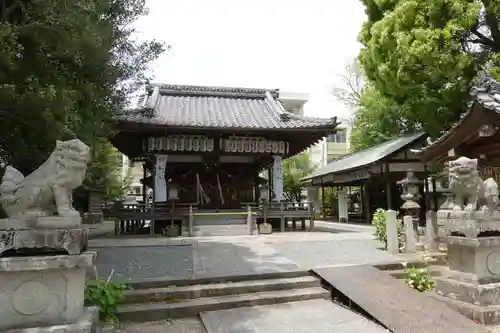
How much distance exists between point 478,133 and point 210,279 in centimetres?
659

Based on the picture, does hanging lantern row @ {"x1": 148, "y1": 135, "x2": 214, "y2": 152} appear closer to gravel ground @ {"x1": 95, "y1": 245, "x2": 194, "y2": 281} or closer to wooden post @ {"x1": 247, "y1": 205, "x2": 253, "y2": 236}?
wooden post @ {"x1": 247, "y1": 205, "x2": 253, "y2": 236}

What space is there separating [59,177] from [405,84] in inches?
423

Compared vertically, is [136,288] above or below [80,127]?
below

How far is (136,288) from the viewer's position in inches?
236

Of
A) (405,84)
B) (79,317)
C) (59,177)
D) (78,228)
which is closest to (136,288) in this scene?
(79,317)

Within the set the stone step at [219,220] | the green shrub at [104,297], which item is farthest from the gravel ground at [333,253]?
the stone step at [219,220]

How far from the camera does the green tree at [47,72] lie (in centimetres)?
596

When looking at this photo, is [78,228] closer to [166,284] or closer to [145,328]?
[145,328]

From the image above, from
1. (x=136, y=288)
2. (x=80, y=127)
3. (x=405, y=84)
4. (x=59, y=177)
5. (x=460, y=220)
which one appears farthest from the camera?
(x=405, y=84)

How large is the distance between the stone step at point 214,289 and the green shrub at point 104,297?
2.00ft

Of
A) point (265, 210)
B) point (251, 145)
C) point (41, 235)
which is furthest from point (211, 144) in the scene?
point (41, 235)

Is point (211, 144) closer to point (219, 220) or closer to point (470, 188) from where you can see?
point (219, 220)

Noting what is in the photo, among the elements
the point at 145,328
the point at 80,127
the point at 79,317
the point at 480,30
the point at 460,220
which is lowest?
the point at 145,328

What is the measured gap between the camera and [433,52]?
10453 millimetres
